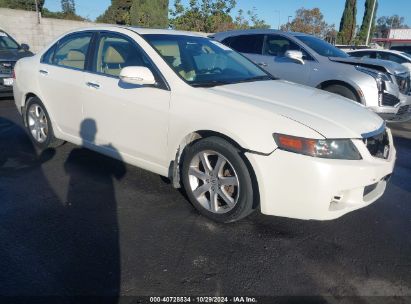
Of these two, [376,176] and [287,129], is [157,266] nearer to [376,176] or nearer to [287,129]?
[287,129]

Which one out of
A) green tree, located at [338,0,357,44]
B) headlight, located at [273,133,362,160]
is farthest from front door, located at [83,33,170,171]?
green tree, located at [338,0,357,44]

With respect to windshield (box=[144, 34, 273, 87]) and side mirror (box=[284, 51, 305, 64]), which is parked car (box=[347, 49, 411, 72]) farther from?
windshield (box=[144, 34, 273, 87])

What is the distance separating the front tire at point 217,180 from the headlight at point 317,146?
39cm

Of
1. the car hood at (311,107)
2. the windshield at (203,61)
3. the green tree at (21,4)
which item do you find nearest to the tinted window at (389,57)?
the windshield at (203,61)

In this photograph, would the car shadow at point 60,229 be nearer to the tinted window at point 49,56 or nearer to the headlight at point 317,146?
the tinted window at point 49,56

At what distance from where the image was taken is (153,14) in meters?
23.0

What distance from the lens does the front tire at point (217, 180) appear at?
3048 millimetres

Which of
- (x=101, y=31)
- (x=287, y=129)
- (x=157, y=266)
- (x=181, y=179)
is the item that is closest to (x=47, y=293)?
(x=157, y=266)

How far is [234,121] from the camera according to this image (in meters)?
3.01

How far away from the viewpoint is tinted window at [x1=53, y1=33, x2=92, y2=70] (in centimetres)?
430

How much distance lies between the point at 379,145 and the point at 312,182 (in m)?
0.91

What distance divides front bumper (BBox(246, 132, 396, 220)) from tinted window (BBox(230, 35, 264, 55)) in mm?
5460

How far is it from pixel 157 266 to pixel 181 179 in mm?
1039

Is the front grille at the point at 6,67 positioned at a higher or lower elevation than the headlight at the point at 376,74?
lower
